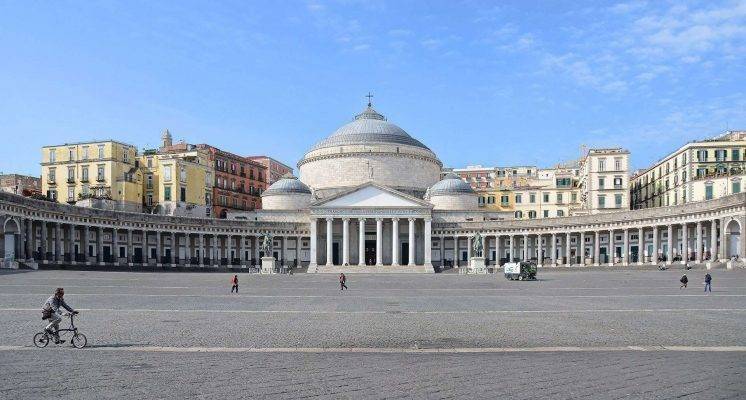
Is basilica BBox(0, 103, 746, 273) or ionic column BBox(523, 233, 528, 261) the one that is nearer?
basilica BBox(0, 103, 746, 273)

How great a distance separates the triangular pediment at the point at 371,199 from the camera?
95.9 m

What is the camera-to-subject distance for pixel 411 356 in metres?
17.6

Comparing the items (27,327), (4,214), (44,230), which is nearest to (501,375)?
(27,327)

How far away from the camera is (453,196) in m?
108

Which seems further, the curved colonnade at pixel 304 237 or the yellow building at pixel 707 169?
the yellow building at pixel 707 169

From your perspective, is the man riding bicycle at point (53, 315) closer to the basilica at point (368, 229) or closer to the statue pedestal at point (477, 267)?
the basilica at point (368, 229)

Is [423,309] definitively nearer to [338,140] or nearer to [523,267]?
[523,267]

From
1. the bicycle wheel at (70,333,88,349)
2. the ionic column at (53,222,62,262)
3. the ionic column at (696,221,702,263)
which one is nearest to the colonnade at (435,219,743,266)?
the ionic column at (696,221,702,263)

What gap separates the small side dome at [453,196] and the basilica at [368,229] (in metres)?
0.16

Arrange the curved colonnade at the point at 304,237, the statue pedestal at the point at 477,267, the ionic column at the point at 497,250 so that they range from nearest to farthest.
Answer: the curved colonnade at the point at 304,237, the statue pedestal at the point at 477,267, the ionic column at the point at 497,250

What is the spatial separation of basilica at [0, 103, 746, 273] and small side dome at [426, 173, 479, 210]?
160 mm

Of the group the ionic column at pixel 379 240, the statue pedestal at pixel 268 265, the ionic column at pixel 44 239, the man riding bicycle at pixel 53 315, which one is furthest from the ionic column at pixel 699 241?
the ionic column at pixel 44 239

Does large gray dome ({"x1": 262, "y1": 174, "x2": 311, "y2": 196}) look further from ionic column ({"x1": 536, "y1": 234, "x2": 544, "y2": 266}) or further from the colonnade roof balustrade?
ionic column ({"x1": 536, "y1": 234, "x2": 544, "y2": 266})

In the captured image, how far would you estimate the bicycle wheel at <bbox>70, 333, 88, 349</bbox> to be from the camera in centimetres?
1931
